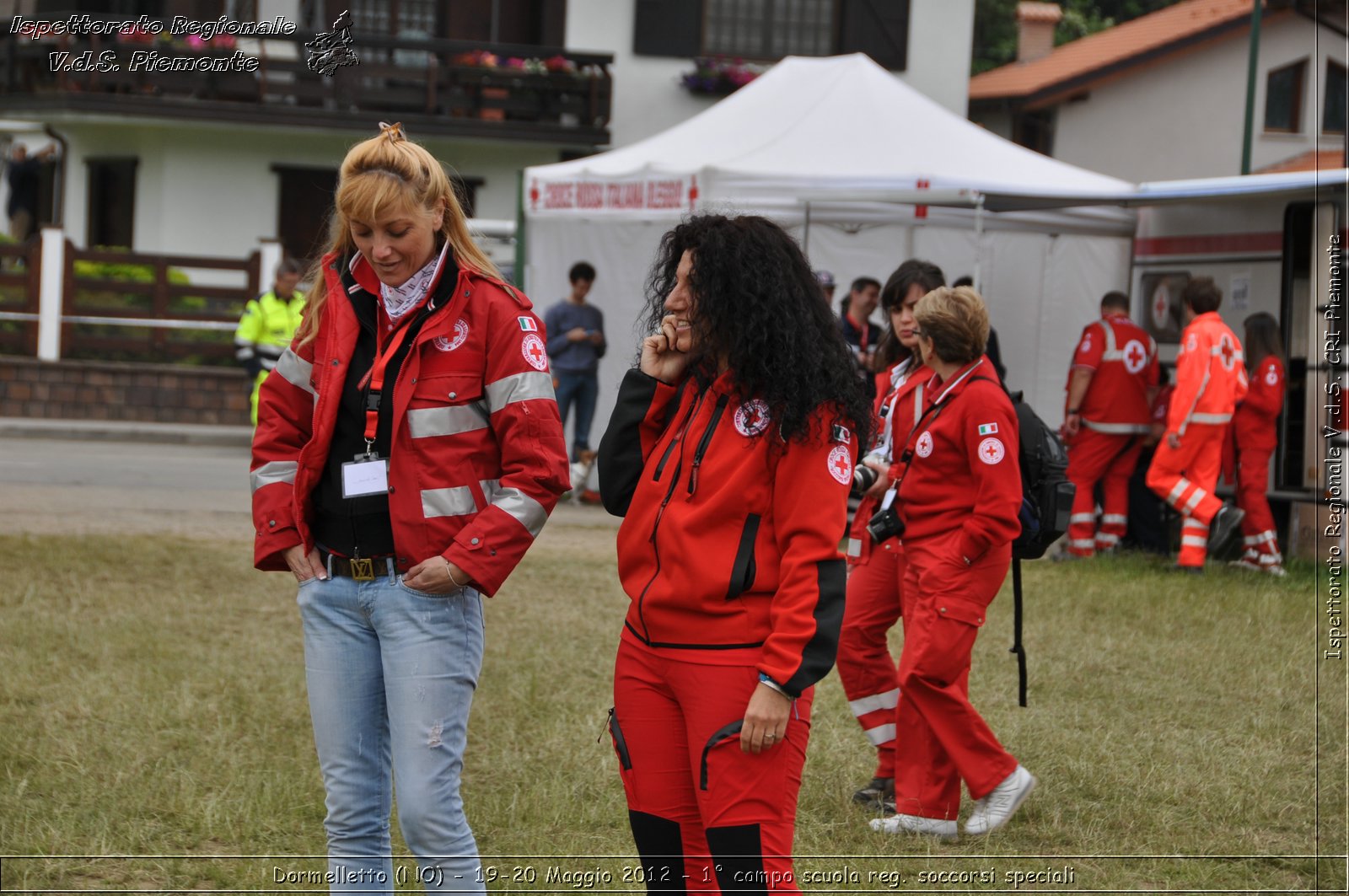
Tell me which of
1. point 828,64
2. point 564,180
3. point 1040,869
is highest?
point 828,64

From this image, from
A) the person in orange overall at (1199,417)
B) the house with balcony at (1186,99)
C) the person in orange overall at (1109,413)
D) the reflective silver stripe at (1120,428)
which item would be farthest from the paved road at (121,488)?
the house with balcony at (1186,99)

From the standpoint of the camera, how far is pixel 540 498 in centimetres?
332

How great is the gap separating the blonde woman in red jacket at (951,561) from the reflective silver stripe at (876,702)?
10.0 inches

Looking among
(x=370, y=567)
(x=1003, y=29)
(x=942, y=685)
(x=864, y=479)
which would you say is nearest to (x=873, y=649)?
(x=942, y=685)

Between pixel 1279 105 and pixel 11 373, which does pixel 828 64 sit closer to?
pixel 11 373

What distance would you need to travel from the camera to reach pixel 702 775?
3.10 m

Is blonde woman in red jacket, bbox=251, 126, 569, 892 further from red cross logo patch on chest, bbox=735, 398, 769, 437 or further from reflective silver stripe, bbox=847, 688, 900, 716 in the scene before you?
reflective silver stripe, bbox=847, 688, 900, 716

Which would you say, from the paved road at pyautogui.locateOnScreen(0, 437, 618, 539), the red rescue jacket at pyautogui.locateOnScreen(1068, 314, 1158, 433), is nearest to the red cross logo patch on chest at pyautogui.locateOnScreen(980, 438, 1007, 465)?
the paved road at pyautogui.locateOnScreen(0, 437, 618, 539)

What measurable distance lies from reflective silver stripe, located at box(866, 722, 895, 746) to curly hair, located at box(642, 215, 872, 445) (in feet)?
7.94

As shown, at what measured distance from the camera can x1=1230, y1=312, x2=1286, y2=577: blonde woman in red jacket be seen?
10844 mm

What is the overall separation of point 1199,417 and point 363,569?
8379mm

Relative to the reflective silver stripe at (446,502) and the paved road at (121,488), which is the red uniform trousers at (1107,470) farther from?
the reflective silver stripe at (446,502)

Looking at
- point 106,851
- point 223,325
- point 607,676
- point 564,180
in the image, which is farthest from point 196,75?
point 106,851

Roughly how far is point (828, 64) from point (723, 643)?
12.4 m
